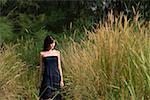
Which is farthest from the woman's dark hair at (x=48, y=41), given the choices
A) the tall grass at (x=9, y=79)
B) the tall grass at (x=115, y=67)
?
the tall grass at (x=9, y=79)

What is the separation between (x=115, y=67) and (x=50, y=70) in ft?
6.07

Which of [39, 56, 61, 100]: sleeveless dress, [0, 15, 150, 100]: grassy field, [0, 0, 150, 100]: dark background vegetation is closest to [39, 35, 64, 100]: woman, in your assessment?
[39, 56, 61, 100]: sleeveless dress

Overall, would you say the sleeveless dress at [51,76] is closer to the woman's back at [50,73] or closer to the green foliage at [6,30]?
the woman's back at [50,73]

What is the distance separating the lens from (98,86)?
6086 mm

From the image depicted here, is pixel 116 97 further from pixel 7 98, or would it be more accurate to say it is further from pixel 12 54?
pixel 12 54

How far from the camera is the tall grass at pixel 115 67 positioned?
557 cm

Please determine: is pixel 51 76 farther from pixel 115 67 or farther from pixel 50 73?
pixel 115 67

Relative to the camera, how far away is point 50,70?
7.73 m

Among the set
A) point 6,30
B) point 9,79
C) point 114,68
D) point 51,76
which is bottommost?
point 6,30

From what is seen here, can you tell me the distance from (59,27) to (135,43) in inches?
398

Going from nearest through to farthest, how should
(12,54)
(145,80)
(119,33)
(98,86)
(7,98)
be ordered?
(145,80) → (98,86) → (119,33) → (7,98) → (12,54)

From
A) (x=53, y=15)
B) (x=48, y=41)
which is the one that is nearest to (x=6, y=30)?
(x=53, y=15)

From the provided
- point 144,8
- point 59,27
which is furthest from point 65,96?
point 59,27

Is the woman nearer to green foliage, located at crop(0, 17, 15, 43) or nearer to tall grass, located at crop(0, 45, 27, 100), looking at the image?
tall grass, located at crop(0, 45, 27, 100)
